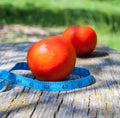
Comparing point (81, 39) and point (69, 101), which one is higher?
point (69, 101)

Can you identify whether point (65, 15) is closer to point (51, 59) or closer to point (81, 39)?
point (81, 39)

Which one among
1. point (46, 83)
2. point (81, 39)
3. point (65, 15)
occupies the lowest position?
point (65, 15)

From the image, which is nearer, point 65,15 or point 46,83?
point 46,83

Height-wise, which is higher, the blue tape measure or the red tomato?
the blue tape measure

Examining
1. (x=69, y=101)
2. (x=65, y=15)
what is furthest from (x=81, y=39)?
(x=65, y=15)

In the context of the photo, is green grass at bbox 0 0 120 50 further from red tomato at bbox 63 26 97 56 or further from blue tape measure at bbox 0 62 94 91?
blue tape measure at bbox 0 62 94 91

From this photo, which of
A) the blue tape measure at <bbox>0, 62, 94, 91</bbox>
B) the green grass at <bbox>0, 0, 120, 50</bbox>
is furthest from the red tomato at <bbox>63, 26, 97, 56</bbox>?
the green grass at <bbox>0, 0, 120, 50</bbox>

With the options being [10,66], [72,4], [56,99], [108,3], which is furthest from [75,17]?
[56,99]

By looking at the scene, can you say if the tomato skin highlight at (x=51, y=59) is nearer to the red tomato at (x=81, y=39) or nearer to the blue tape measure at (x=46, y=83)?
the blue tape measure at (x=46, y=83)
